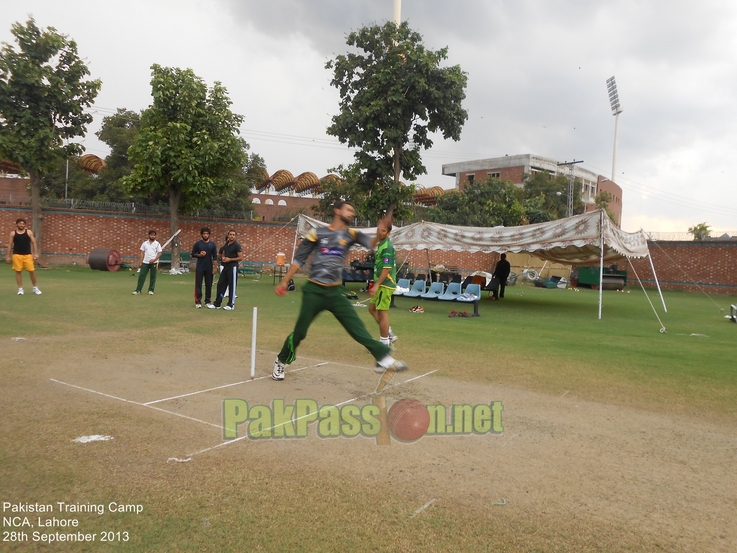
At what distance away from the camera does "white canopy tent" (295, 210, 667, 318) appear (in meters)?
14.8

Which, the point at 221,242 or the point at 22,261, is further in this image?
the point at 221,242

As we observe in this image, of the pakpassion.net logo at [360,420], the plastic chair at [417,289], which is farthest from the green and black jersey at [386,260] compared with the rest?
the plastic chair at [417,289]

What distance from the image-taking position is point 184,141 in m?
25.3

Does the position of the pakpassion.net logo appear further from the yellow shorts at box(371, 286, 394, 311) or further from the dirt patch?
the yellow shorts at box(371, 286, 394, 311)

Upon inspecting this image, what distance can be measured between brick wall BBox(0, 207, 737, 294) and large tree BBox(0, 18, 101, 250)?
139 inches

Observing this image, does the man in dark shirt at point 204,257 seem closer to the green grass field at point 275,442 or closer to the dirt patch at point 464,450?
the green grass field at point 275,442

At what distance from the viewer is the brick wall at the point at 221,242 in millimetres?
28688

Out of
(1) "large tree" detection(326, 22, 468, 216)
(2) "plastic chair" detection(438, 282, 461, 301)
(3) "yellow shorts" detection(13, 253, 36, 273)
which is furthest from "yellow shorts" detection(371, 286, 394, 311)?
Result: (1) "large tree" detection(326, 22, 468, 216)

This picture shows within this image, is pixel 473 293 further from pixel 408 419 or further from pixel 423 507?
pixel 423 507

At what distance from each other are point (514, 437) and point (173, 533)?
3021 mm

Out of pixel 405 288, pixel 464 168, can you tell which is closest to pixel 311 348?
pixel 405 288

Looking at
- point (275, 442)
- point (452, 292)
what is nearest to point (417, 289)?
point (452, 292)

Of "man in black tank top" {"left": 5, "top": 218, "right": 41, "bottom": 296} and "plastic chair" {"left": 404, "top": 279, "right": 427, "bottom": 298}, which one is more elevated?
"man in black tank top" {"left": 5, "top": 218, "right": 41, "bottom": 296}

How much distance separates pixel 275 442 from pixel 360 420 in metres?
0.95
